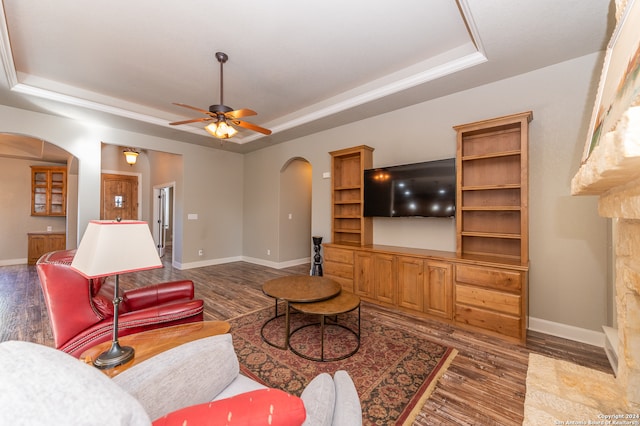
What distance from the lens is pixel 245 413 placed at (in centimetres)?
64

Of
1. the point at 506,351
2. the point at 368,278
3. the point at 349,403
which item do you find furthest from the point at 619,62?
the point at 368,278

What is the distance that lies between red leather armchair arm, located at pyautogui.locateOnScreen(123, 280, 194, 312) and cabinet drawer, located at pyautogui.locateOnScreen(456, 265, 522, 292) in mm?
2798

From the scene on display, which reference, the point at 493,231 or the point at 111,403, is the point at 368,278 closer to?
the point at 493,231

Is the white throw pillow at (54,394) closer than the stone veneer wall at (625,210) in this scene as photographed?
Yes

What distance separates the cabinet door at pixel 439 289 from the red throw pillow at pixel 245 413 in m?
2.68

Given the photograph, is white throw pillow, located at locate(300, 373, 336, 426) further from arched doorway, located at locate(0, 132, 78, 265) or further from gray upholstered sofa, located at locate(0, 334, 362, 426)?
arched doorway, located at locate(0, 132, 78, 265)

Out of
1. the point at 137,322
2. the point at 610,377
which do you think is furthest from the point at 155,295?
the point at 610,377

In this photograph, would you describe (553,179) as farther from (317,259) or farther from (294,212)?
(294,212)

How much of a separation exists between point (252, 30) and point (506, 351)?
3.90 metres

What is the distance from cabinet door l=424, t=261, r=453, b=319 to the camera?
288 centimetres

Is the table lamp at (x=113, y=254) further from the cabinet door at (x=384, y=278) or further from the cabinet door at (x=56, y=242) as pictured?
the cabinet door at (x=56, y=242)

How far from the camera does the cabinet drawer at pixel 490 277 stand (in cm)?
247

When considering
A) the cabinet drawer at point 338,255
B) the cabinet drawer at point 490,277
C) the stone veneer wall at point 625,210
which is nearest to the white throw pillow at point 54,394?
the stone veneer wall at point 625,210

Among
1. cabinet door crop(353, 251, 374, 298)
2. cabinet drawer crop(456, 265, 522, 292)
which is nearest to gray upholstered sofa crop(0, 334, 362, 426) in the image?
cabinet drawer crop(456, 265, 522, 292)
